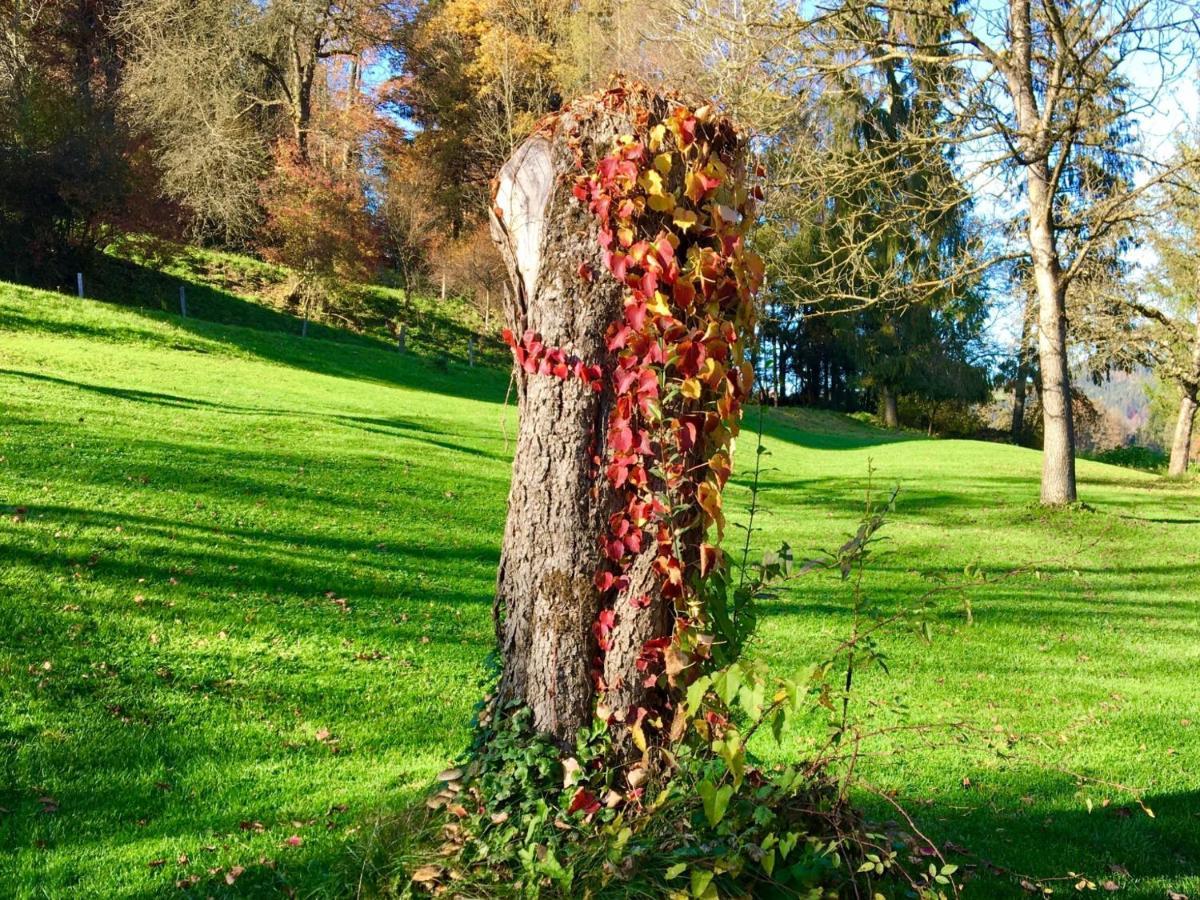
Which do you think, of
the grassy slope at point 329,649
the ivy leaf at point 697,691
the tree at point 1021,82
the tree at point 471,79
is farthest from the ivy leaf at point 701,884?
the tree at point 471,79

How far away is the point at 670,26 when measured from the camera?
13586 millimetres

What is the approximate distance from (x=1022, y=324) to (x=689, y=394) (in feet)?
59.0

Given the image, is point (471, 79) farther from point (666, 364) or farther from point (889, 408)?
point (666, 364)

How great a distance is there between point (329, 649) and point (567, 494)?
3.63 m

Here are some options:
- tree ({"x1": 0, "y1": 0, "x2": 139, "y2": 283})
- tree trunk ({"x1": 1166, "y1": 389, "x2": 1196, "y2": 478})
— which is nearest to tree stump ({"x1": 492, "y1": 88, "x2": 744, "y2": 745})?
tree ({"x1": 0, "y1": 0, "x2": 139, "y2": 283})

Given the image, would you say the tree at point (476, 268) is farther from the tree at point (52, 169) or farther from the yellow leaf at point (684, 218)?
the yellow leaf at point (684, 218)

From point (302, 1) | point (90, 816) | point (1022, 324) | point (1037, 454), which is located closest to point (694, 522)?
point (90, 816)

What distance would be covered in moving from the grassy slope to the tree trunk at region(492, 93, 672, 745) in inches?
12.3

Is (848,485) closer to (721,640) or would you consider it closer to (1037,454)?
(1037,454)

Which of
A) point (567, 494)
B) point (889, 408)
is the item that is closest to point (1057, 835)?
point (567, 494)

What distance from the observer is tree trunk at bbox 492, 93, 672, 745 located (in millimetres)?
3045

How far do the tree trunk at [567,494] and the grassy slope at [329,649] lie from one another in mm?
313

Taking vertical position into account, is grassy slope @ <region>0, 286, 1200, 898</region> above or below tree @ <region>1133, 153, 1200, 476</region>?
below

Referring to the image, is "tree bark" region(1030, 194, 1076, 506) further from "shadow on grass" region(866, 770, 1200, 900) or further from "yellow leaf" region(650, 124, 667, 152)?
"yellow leaf" region(650, 124, 667, 152)
